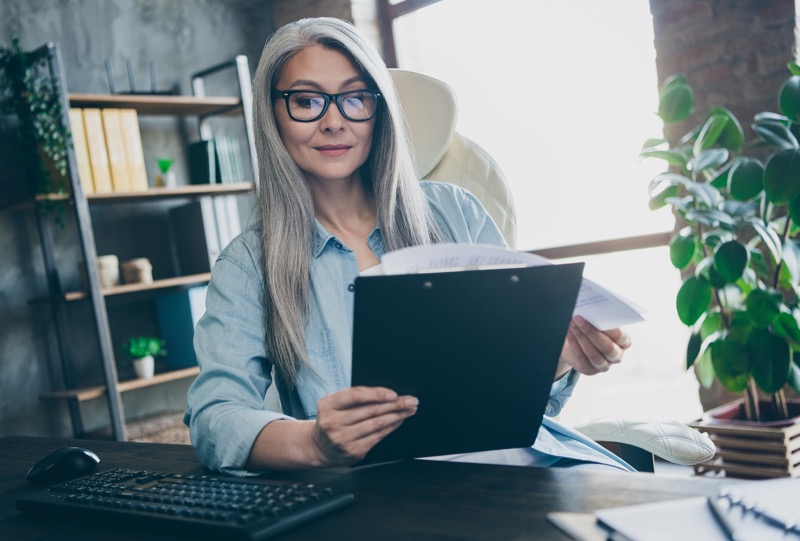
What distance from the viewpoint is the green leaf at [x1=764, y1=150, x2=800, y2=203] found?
7.33 ft

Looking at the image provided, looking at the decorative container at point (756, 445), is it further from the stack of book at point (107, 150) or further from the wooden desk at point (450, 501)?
the stack of book at point (107, 150)

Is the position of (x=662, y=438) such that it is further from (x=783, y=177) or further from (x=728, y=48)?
(x=728, y=48)

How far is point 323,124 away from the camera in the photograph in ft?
4.37

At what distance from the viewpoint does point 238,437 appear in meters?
1.05

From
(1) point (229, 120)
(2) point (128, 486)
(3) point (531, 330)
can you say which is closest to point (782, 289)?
(3) point (531, 330)

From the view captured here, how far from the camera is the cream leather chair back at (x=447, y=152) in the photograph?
1717 millimetres

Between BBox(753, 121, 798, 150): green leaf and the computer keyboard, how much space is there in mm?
1883

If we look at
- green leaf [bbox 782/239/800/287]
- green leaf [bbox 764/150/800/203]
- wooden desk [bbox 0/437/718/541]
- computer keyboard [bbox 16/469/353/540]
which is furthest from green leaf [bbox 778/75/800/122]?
computer keyboard [bbox 16/469/353/540]

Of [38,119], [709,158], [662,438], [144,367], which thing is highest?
[38,119]

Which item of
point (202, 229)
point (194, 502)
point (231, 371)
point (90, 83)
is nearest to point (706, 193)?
point (231, 371)

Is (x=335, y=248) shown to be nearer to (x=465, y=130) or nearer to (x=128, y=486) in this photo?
(x=128, y=486)

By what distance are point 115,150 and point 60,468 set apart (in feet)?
8.25

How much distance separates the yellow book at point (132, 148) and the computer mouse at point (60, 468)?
2483 mm

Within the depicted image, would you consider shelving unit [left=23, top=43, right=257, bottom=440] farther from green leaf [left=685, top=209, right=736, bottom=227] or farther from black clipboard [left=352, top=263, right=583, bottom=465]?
black clipboard [left=352, top=263, right=583, bottom=465]
